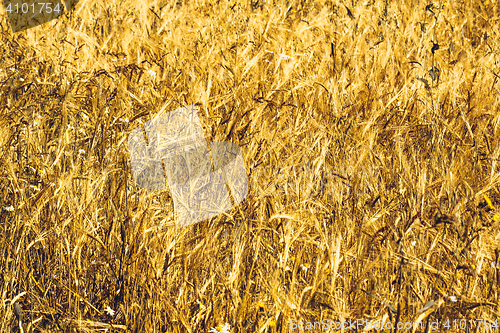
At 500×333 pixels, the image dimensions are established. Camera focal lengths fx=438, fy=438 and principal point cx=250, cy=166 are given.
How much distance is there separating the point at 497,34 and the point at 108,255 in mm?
2321

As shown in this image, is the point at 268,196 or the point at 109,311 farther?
the point at 268,196

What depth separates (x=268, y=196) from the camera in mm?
1200

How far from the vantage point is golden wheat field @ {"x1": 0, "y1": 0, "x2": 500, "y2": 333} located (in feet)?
3.10

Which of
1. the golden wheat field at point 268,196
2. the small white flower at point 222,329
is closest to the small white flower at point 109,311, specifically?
the golden wheat field at point 268,196

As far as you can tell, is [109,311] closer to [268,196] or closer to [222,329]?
[222,329]

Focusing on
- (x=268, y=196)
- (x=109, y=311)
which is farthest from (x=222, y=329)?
(x=268, y=196)

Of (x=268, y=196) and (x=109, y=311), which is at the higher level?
(x=268, y=196)

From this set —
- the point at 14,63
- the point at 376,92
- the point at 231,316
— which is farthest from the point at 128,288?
the point at 14,63

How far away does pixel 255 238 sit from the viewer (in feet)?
3.58

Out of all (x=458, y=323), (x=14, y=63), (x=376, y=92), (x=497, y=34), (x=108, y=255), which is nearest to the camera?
(x=458, y=323)

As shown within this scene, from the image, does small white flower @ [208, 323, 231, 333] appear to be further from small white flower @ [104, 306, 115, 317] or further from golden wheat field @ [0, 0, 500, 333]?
small white flower @ [104, 306, 115, 317]

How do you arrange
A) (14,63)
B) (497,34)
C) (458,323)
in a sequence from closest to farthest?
(458,323) → (14,63) → (497,34)

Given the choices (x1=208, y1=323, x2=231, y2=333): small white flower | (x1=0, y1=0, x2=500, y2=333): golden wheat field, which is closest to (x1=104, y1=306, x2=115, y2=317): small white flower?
(x1=0, y1=0, x2=500, y2=333): golden wheat field

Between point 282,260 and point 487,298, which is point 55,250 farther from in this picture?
point 487,298
